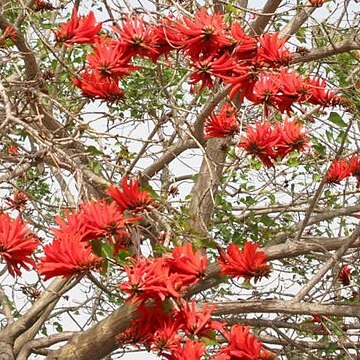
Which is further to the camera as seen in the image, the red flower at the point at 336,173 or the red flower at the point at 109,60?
the red flower at the point at 336,173

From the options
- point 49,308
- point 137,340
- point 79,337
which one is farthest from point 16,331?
point 137,340

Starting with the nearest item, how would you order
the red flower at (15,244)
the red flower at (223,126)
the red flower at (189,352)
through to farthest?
the red flower at (15,244), the red flower at (189,352), the red flower at (223,126)

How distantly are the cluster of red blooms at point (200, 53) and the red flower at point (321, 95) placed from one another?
19 centimetres

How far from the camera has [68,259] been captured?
1813 millimetres

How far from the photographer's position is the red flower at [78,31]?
8.06 ft

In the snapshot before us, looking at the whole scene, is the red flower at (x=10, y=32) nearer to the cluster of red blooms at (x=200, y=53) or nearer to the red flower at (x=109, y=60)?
the cluster of red blooms at (x=200, y=53)

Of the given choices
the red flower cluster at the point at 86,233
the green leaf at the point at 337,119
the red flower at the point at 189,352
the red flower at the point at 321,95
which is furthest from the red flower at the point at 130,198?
the green leaf at the point at 337,119

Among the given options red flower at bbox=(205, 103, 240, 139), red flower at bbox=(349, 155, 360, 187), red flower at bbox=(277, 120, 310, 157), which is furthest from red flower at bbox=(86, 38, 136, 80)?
red flower at bbox=(349, 155, 360, 187)

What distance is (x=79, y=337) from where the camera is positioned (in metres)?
3.61

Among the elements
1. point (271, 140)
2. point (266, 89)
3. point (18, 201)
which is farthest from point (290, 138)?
point (18, 201)

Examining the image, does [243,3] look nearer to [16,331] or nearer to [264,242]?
[264,242]

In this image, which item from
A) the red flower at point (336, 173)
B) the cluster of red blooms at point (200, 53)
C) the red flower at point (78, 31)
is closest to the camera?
the cluster of red blooms at point (200, 53)

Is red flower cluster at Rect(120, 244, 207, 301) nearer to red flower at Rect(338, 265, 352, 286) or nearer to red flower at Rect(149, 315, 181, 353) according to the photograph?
red flower at Rect(149, 315, 181, 353)

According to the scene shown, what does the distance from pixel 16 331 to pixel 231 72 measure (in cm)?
260
